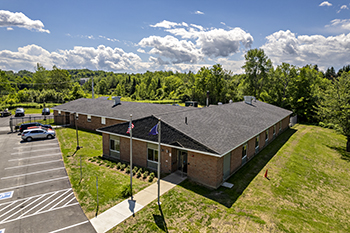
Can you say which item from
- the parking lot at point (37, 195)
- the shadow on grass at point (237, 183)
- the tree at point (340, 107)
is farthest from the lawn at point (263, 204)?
the tree at point (340, 107)

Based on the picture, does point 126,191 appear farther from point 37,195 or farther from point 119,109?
point 119,109

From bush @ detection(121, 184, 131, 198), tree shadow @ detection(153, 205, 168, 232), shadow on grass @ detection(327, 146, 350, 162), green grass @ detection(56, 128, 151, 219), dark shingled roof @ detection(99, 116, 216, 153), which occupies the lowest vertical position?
shadow on grass @ detection(327, 146, 350, 162)

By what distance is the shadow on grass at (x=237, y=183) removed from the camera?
45.9ft

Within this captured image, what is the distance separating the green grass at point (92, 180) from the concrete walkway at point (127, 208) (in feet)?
1.73

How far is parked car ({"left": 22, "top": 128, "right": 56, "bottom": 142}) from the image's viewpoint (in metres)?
28.0

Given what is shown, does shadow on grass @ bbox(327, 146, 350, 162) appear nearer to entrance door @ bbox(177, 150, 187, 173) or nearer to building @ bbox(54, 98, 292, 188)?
building @ bbox(54, 98, 292, 188)

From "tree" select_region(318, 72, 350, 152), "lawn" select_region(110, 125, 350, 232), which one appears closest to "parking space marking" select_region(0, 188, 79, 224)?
"lawn" select_region(110, 125, 350, 232)

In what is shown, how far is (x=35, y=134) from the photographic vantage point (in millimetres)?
28656

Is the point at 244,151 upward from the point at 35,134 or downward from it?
upward

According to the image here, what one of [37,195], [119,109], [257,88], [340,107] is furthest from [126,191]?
[257,88]

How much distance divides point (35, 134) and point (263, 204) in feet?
98.7

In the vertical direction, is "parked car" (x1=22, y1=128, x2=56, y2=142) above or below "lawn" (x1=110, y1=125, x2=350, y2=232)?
above

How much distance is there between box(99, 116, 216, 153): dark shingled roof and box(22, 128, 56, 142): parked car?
14082 mm

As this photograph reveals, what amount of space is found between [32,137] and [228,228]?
29123 mm
